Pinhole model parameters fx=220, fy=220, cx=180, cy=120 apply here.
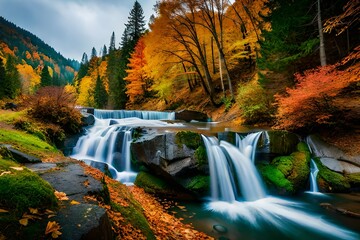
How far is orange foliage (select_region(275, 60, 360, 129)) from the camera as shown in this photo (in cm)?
834

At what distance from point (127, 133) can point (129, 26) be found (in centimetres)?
3368

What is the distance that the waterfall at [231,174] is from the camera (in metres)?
7.97

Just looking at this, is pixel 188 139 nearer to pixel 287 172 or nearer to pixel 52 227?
pixel 287 172

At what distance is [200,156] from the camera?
8.21 meters

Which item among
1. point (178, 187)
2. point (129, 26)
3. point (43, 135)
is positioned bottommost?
point (178, 187)

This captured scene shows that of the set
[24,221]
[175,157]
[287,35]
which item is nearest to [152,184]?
[175,157]

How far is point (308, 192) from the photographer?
845cm

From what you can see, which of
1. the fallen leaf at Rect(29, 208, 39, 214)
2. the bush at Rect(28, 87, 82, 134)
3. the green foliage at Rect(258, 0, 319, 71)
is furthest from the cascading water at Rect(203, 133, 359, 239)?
the bush at Rect(28, 87, 82, 134)

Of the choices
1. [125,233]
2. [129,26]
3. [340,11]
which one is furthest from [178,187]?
[129,26]

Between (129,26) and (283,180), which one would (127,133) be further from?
(129,26)

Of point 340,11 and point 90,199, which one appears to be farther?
point 340,11

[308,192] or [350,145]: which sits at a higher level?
[350,145]

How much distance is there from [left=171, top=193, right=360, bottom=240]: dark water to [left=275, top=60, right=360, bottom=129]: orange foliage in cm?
365

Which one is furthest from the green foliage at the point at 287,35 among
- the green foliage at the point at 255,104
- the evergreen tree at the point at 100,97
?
the evergreen tree at the point at 100,97
